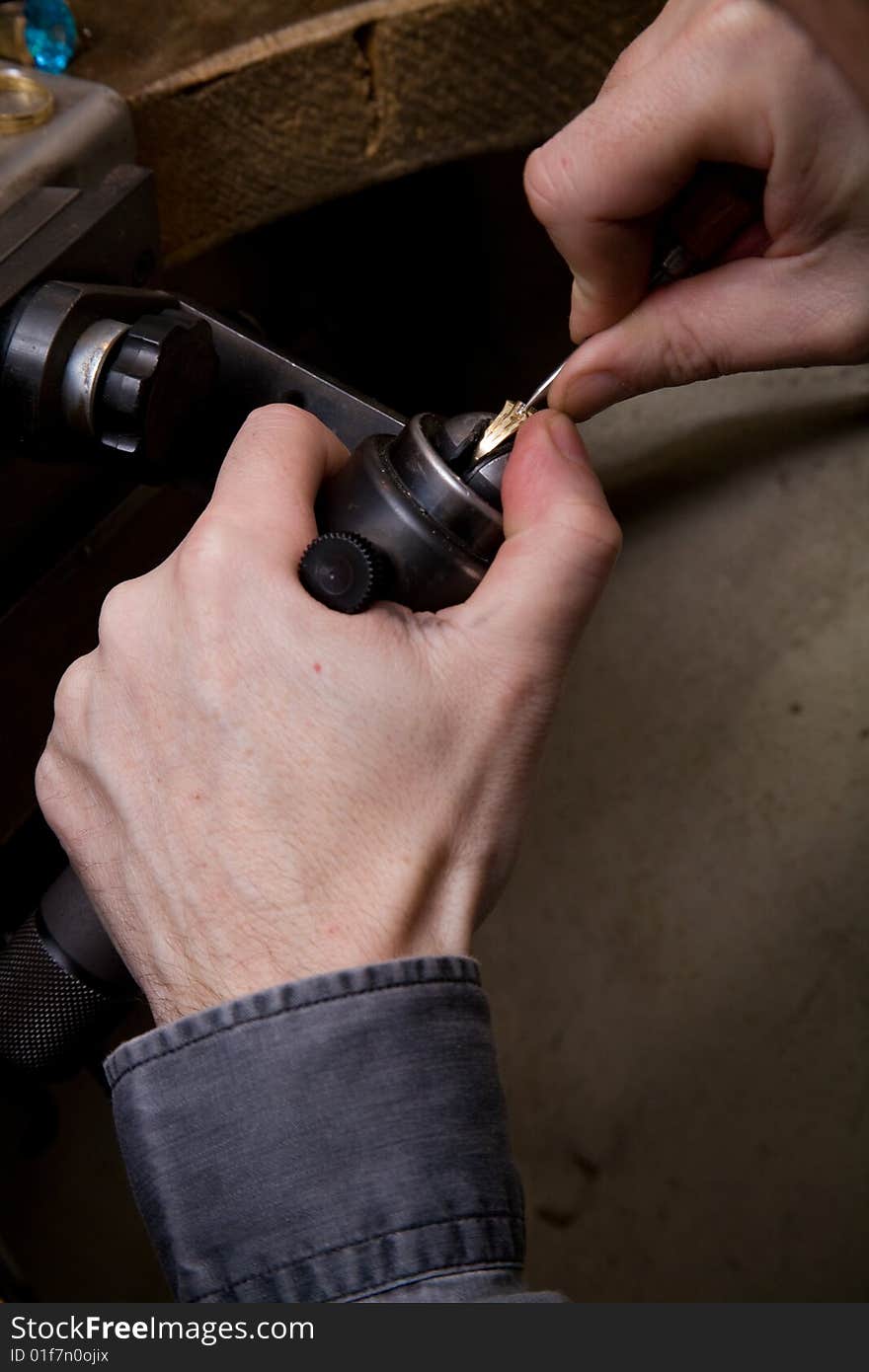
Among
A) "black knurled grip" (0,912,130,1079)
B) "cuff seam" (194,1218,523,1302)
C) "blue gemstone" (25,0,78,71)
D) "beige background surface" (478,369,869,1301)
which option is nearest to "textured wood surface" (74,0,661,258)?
"blue gemstone" (25,0,78,71)

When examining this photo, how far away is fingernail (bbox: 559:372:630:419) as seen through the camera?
61cm

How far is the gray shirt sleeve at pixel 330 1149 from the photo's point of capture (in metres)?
0.45

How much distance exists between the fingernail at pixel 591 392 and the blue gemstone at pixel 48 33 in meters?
0.41

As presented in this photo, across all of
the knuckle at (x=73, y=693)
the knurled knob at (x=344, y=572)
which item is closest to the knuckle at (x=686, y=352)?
the knurled knob at (x=344, y=572)

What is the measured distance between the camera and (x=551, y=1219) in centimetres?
96

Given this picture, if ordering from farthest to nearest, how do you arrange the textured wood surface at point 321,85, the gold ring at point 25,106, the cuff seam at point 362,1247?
the textured wood surface at point 321,85, the gold ring at point 25,106, the cuff seam at point 362,1247

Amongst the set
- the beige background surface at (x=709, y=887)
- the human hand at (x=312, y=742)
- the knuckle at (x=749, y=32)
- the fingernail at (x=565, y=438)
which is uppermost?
the knuckle at (x=749, y=32)

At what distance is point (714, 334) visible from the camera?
0.60 m

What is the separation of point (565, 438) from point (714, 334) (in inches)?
4.7

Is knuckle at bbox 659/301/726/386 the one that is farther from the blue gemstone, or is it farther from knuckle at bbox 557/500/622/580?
the blue gemstone

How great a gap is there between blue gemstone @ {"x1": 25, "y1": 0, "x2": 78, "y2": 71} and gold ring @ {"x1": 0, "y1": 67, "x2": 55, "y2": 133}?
0.05 m

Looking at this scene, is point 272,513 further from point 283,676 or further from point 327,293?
point 327,293

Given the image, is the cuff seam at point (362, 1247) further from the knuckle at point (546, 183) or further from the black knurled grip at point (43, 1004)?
the knuckle at point (546, 183)

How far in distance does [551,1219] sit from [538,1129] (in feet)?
0.25
